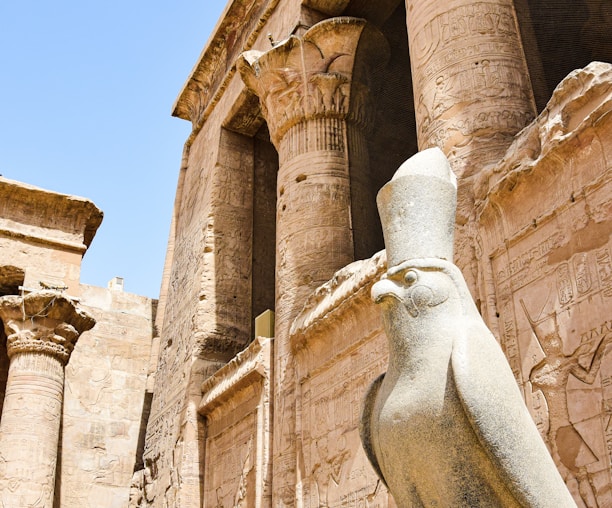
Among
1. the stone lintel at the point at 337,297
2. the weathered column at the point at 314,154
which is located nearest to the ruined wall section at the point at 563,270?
the stone lintel at the point at 337,297

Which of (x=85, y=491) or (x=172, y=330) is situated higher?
(x=172, y=330)

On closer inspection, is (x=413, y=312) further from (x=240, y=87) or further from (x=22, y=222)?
(x=22, y=222)

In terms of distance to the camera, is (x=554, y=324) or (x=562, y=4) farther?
(x=562, y=4)

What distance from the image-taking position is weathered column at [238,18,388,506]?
23.9 ft

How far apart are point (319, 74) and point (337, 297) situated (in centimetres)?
289

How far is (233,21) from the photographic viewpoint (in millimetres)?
10867

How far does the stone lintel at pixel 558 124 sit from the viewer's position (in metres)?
4.01

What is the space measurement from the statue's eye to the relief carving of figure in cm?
180

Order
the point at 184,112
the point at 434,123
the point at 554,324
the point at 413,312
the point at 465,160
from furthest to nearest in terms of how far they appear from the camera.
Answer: the point at 184,112
the point at 434,123
the point at 465,160
the point at 554,324
the point at 413,312

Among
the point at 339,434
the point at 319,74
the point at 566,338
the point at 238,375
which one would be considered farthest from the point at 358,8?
the point at 566,338

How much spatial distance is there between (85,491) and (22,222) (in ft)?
13.6

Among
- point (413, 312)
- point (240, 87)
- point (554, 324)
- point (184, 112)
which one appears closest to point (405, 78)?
point (240, 87)

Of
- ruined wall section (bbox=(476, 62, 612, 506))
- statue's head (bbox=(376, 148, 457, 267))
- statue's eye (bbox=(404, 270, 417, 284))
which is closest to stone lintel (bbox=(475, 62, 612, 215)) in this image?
ruined wall section (bbox=(476, 62, 612, 506))

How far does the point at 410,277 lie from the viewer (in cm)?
228
